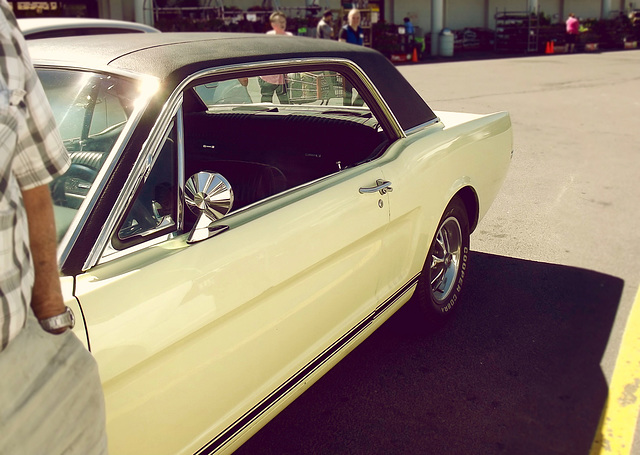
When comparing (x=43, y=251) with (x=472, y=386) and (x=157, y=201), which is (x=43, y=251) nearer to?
(x=157, y=201)

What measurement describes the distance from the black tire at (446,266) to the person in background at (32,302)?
2255mm

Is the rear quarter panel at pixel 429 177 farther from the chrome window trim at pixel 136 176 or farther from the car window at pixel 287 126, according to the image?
the chrome window trim at pixel 136 176

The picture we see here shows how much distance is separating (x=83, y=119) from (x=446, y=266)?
7.28 ft

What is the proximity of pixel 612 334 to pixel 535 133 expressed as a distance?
6.05 m

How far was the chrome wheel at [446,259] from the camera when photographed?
361cm

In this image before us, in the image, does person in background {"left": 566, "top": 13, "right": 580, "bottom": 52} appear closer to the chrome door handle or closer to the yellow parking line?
the yellow parking line

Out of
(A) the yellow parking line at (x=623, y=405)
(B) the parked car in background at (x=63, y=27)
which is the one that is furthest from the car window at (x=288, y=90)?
(B) the parked car in background at (x=63, y=27)

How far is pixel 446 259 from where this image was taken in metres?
3.74

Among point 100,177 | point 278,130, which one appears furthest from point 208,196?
point 278,130

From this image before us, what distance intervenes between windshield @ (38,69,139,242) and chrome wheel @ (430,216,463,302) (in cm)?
192

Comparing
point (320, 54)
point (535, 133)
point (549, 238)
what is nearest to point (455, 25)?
point (535, 133)

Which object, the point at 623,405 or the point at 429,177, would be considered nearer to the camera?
the point at 623,405

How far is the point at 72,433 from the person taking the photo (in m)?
1.36

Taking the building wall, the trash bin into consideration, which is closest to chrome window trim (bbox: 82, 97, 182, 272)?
the building wall
